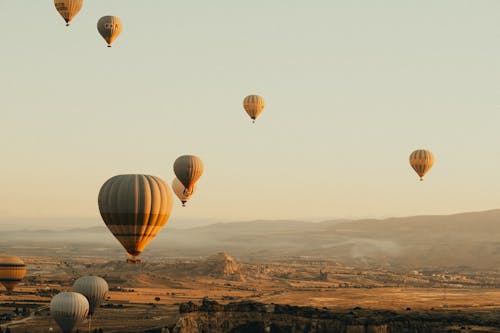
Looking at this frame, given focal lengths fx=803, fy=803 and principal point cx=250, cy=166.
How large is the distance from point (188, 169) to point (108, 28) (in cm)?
1886

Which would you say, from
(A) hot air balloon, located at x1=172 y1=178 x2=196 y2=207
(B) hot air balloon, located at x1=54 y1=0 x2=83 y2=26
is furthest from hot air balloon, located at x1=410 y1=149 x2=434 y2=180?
(B) hot air balloon, located at x1=54 y1=0 x2=83 y2=26

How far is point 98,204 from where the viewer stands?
7331 cm

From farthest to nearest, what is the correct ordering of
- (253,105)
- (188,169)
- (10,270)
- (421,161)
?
(421,161) → (10,270) → (253,105) → (188,169)

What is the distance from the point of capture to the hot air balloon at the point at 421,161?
4705 inches

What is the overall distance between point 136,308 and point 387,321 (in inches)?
1846

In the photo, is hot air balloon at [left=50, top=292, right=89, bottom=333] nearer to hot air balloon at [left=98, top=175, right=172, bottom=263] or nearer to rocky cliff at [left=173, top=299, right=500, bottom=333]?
rocky cliff at [left=173, top=299, right=500, bottom=333]

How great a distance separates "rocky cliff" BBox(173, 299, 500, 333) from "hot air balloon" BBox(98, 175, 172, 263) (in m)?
20.2

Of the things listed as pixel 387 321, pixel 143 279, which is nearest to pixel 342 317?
pixel 387 321

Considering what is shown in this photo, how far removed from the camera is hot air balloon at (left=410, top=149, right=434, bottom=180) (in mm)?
119500

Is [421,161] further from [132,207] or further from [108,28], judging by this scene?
[132,207]

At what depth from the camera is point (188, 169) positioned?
95250 mm

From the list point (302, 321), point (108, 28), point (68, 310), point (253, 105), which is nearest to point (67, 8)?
point (108, 28)

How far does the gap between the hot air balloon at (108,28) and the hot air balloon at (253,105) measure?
22886mm

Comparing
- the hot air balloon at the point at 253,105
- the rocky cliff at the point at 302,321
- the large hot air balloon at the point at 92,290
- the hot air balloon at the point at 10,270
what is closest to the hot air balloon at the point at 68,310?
the large hot air balloon at the point at 92,290
